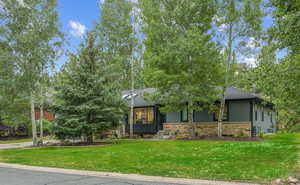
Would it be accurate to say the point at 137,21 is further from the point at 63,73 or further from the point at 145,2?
the point at 63,73

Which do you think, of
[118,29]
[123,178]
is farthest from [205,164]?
[118,29]

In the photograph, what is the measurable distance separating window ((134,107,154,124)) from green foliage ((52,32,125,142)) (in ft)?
20.7

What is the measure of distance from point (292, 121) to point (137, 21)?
18.0 metres

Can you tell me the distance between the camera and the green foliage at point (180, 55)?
60.7 ft

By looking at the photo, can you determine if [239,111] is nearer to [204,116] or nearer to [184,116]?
[204,116]

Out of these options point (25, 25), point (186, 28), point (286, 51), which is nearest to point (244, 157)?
point (286, 51)

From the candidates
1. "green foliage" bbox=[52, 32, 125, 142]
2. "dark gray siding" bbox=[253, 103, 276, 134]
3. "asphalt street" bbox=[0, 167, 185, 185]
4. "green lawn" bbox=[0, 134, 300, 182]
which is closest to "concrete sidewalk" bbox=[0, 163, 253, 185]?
"asphalt street" bbox=[0, 167, 185, 185]

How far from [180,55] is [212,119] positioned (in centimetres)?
658

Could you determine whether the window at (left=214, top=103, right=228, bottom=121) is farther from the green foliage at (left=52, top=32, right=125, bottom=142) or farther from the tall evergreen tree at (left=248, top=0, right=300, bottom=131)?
the tall evergreen tree at (left=248, top=0, right=300, bottom=131)

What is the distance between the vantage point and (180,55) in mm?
18250

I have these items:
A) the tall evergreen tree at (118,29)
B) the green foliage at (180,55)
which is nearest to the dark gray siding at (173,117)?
the tall evergreen tree at (118,29)

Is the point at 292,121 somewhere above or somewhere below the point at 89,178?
above

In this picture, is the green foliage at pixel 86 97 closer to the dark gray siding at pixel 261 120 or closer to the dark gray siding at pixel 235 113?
the dark gray siding at pixel 235 113

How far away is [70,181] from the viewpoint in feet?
24.2
